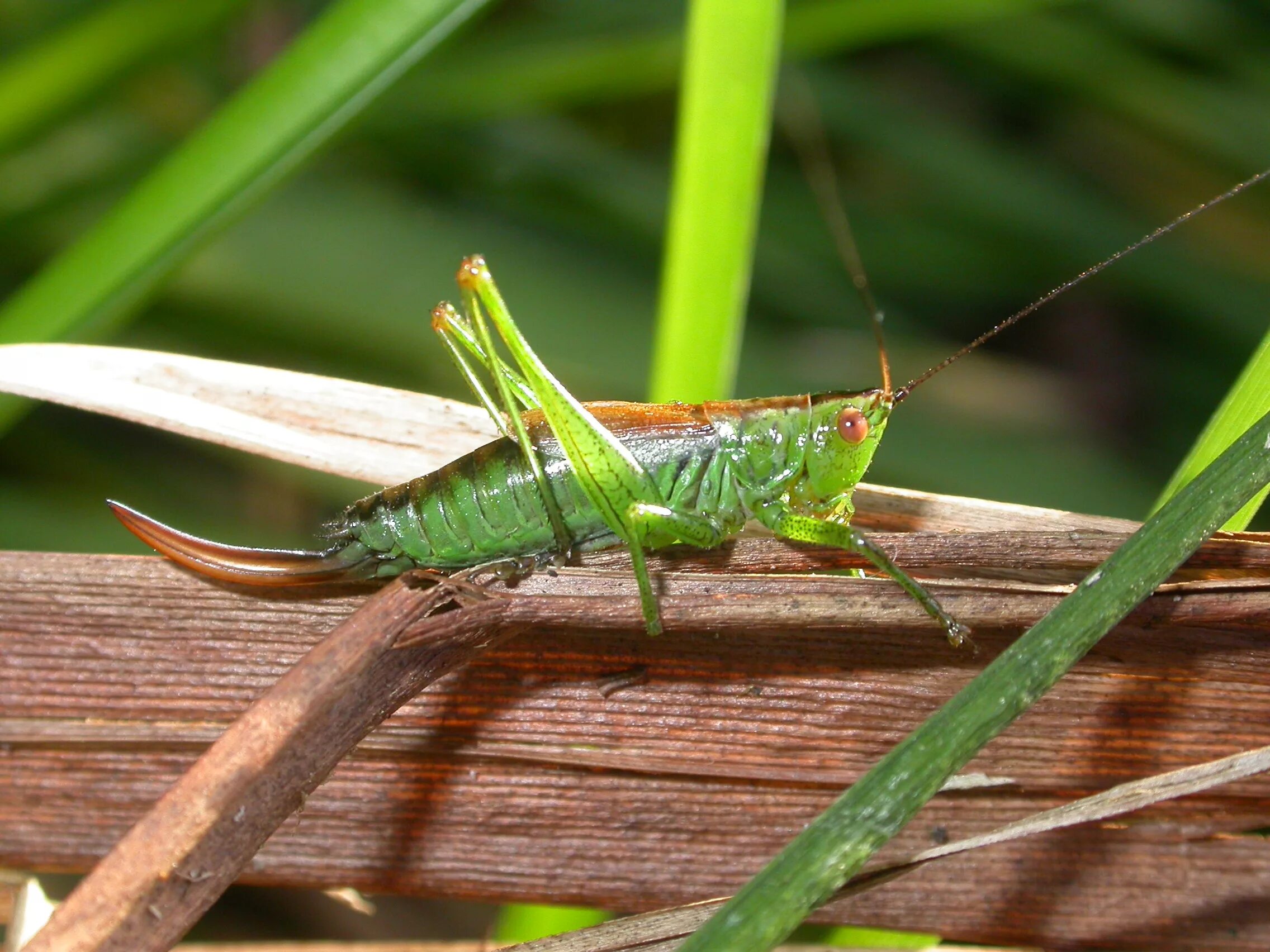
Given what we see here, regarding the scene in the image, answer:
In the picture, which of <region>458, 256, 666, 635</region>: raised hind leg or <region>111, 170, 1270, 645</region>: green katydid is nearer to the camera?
<region>111, 170, 1270, 645</region>: green katydid

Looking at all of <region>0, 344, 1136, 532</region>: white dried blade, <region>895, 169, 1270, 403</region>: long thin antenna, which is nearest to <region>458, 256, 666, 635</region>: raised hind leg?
<region>0, 344, 1136, 532</region>: white dried blade

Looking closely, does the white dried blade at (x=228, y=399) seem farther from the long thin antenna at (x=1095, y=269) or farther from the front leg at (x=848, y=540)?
the long thin antenna at (x=1095, y=269)

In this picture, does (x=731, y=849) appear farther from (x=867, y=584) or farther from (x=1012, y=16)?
(x=1012, y=16)

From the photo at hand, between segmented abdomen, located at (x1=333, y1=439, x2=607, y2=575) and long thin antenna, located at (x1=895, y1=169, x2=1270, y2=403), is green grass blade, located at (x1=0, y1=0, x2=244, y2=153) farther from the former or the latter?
long thin antenna, located at (x1=895, y1=169, x2=1270, y2=403)

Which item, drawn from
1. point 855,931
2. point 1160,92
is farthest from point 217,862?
point 1160,92

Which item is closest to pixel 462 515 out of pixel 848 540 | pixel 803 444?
pixel 848 540

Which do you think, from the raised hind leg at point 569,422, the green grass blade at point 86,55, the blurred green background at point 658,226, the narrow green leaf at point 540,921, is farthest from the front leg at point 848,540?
the green grass blade at point 86,55
